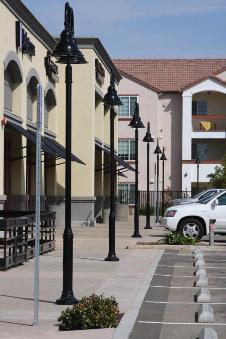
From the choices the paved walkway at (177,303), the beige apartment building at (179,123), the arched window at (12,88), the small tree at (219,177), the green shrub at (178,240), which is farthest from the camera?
the beige apartment building at (179,123)

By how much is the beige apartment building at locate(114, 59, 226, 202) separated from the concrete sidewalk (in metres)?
36.1

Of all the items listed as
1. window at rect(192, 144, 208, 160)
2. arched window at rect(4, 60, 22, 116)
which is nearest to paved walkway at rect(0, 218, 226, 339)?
arched window at rect(4, 60, 22, 116)

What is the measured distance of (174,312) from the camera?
11062 mm

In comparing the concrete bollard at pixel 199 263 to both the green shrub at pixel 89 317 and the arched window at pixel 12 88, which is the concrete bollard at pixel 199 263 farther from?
the arched window at pixel 12 88

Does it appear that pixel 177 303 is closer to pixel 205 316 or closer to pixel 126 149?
pixel 205 316

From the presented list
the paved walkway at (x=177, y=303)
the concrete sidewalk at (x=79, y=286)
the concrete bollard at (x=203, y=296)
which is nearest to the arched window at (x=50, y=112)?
the concrete sidewalk at (x=79, y=286)

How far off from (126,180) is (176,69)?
1057 centimetres

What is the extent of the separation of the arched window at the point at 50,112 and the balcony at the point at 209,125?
24.5 m

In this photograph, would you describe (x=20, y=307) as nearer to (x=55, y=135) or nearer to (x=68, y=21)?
(x=68, y=21)

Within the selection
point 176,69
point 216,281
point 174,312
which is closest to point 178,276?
point 216,281

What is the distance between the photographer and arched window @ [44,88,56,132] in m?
35.2

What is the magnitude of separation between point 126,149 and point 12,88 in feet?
103

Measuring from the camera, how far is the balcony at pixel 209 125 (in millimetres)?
58750

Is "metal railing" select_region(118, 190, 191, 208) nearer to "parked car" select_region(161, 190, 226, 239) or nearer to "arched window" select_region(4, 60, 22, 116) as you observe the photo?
"arched window" select_region(4, 60, 22, 116)
